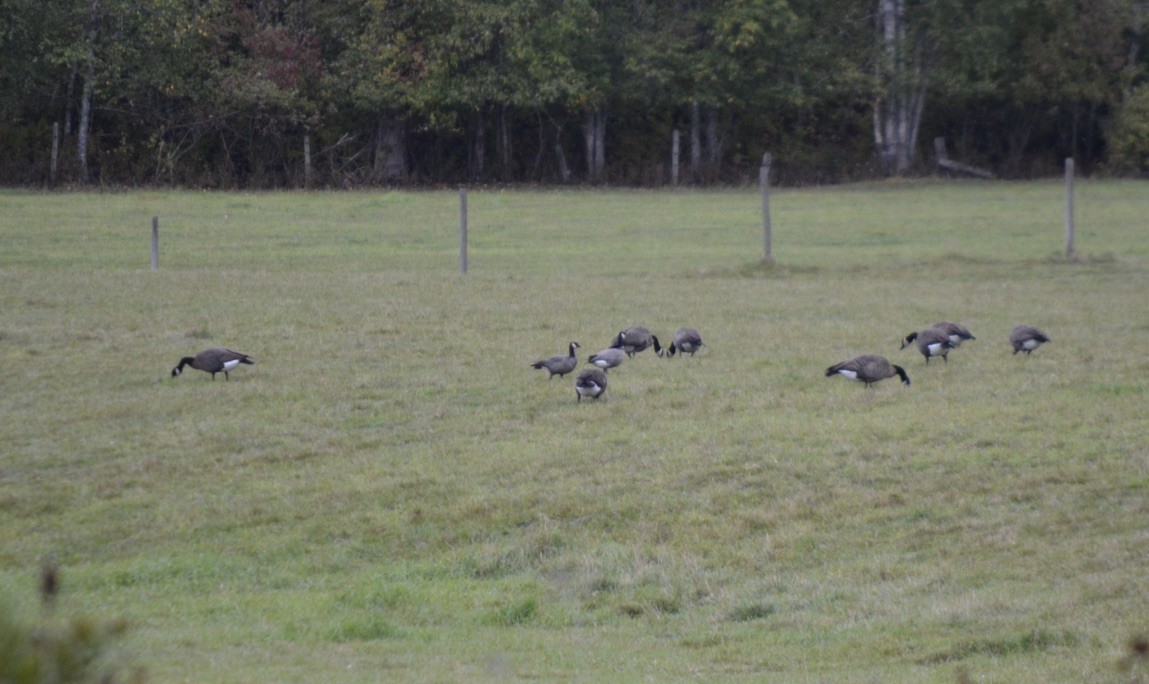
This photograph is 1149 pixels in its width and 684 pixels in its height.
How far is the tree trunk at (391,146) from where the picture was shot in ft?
170

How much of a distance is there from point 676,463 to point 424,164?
146 ft

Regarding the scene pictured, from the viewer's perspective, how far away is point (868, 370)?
14398 mm

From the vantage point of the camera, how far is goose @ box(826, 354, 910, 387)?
14.4 metres

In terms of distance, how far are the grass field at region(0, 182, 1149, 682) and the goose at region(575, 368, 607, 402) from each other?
287mm

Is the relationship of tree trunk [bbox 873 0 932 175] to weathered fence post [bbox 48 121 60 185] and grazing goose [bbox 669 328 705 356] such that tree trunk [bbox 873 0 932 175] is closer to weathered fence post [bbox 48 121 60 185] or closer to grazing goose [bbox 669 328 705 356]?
weathered fence post [bbox 48 121 60 185]

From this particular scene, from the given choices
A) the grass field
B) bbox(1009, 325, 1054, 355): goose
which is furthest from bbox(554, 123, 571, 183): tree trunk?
bbox(1009, 325, 1054, 355): goose

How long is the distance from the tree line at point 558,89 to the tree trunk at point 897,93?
0.11m

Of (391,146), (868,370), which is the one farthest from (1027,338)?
(391,146)

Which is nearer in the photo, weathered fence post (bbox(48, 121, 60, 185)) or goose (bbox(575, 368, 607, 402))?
goose (bbox(575, 368, 607, 402))

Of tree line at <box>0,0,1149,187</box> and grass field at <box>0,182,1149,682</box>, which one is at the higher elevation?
tree line at <box>0,0,1149,187</box>

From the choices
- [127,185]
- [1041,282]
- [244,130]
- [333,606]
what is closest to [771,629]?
[333,606]

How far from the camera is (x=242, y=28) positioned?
1893 inches

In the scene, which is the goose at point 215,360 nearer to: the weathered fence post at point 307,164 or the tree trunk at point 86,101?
the weathered fence post at point 307,164

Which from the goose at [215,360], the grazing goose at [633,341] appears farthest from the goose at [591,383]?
the goose at [215,360]
